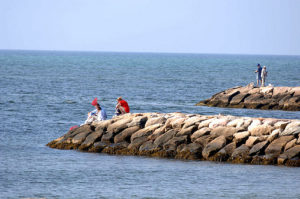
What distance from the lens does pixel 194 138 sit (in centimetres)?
2555

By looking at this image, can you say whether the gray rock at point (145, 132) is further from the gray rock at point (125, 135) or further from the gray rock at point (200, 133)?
the gray rock at point (200, 133)

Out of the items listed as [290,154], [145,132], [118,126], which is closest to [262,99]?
[118,126]

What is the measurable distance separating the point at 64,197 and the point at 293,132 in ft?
31.8

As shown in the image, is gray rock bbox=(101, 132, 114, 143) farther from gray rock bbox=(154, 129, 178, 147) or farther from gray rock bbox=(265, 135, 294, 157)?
gray rock bbox=(265, 135, 294, 157)

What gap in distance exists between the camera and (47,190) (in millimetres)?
19969

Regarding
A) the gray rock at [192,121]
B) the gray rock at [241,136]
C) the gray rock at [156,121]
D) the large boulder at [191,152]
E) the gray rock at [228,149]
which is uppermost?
the gray rock at [192,121]

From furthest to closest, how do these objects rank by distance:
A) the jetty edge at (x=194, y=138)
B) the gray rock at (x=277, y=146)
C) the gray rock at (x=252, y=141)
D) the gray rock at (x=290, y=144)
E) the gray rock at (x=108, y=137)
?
the gray rock at (x=108, y=137) → the gray rock at (x=252, y=141) → the jetty edge at (x=194, y=138) → the gray rock at (x=277, y=146) → the gray rock at (x=290, y=144)

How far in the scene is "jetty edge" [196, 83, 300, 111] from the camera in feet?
145

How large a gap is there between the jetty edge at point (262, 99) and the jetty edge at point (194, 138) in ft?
60.5

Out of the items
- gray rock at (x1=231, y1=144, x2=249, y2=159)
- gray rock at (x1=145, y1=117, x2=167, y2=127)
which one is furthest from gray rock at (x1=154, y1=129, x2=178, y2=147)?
gray rock at (x1=231, y1=144, x2=249, y2=159)

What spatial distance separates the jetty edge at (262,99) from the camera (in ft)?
145

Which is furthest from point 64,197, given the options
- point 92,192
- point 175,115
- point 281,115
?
point 281,115

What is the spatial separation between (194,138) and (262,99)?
20.8 m

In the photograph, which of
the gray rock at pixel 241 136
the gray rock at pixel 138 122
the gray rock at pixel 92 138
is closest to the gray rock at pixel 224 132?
the gray rock at pixel 241 136
